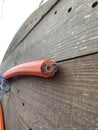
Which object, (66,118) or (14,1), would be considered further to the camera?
(14,1)

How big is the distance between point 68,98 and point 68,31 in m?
0.13

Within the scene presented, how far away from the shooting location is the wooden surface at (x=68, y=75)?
29 cm

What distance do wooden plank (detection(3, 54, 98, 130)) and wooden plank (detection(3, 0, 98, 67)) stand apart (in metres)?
0.02

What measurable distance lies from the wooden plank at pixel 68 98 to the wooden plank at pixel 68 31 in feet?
0.07

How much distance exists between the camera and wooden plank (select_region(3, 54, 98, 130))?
0.92ft

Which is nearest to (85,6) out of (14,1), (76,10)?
(76,10)

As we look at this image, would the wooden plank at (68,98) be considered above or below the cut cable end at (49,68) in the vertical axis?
below

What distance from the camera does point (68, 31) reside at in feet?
1.29

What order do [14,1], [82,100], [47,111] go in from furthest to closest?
[14,1], [47,111], [82,100]

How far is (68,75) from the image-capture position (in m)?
0.35

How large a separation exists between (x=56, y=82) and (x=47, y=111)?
68 millimetres

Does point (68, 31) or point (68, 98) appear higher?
point (68, 31)

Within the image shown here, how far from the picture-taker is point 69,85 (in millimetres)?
337

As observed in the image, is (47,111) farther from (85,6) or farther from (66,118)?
(85,6)
